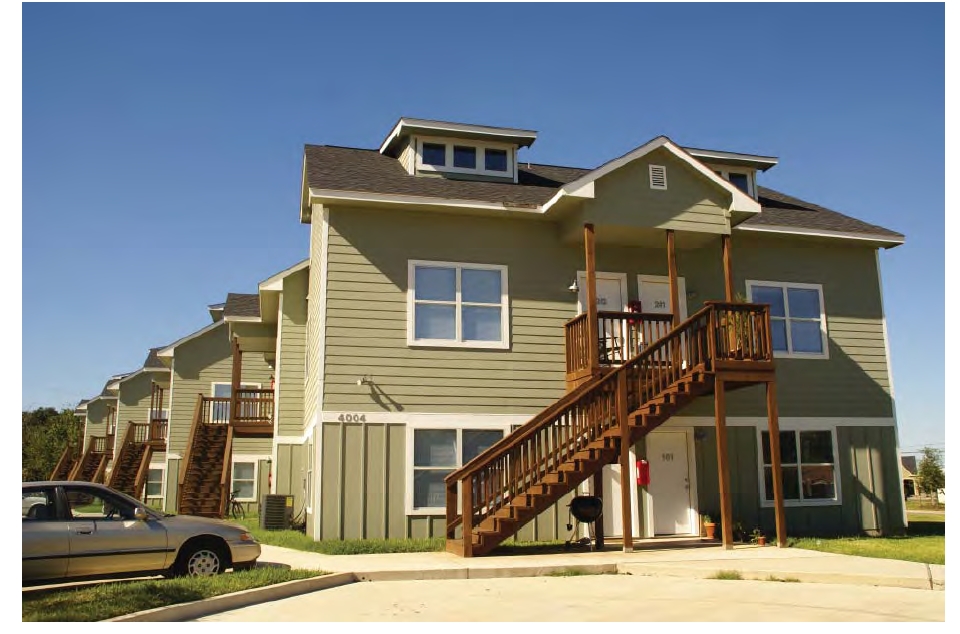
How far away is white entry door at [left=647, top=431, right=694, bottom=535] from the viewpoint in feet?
58.1

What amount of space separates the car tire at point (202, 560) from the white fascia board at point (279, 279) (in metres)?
13.7

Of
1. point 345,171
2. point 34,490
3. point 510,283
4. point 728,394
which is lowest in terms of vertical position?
point 34,490

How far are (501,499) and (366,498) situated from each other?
2878mm

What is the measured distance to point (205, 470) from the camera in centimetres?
2589

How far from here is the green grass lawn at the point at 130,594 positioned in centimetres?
831

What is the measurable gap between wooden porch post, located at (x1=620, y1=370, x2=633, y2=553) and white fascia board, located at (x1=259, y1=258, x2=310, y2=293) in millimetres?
11890

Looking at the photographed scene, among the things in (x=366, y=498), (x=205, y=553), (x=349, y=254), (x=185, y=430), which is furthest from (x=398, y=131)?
(x=185, y=430)

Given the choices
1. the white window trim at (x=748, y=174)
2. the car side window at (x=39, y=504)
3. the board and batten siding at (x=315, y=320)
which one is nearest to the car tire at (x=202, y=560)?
the car side window at (x=39, y=504)

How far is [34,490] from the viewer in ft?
34.2

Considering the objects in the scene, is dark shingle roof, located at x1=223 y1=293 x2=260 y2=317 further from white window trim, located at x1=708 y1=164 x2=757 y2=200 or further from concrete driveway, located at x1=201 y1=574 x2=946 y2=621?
concrete driveway, located at x1=201 y1=574 x2=946 y2=621

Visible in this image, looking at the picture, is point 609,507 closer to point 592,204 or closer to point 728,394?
point 728,394

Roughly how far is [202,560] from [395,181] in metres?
9.55

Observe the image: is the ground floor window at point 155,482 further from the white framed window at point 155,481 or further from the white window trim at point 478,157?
the white window trim at point 478,157

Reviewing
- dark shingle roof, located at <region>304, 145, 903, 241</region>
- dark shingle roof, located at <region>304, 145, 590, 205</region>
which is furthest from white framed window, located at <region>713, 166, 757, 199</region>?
dark shingle roof, located at <region>304, 145, 590, 205</region>
